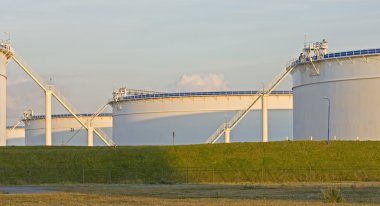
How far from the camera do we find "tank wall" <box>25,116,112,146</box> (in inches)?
5637

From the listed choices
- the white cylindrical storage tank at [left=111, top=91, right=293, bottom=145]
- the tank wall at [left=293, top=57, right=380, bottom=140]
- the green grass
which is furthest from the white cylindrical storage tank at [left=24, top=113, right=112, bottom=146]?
the green grass

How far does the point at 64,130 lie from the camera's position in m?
147

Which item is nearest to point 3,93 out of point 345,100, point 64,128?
point 345,100

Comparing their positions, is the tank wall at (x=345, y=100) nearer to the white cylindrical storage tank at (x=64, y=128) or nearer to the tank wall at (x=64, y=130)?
the white cylindrical storage tank at (x=64, y=128)

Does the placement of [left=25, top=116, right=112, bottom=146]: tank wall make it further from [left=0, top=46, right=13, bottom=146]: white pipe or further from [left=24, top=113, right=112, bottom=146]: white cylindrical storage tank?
[left=0, top=46, right=13, bottom=146]: white pipe

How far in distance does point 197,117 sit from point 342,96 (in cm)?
3226

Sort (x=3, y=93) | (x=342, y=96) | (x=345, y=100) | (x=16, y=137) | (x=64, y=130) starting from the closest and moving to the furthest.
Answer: (x=345, y=100) < (x=342, y=96) < (x=3, y=93) < (x=64, y=130) < (x=16, y=137)

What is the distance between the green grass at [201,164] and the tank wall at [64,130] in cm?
5509

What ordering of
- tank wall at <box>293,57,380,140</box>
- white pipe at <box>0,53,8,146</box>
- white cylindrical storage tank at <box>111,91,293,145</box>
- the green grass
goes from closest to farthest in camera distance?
the green grass, tank wall at <box>293,57,380,140</box>, white pipe at <box>0,53,8,146</box>, white cylindrical storage tank at <box>111,91,293,145</box>

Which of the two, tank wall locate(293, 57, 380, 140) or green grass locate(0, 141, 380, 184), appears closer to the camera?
green grass locate(0, 141, 380, 184)

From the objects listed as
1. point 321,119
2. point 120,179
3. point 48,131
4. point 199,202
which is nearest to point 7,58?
point 48,131

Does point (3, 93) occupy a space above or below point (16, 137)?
above

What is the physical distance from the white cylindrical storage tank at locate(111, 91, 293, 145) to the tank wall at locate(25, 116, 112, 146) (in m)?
21.3

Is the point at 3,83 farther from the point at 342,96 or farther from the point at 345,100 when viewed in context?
the point at 345,100
